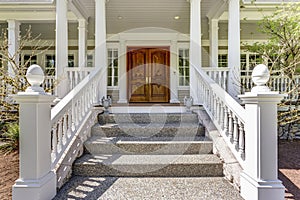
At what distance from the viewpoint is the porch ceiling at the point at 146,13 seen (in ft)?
23.0

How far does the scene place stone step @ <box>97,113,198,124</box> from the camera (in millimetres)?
4969

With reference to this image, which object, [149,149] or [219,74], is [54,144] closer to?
[149,149]

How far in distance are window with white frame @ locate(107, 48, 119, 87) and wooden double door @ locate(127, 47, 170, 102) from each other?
0.43 m

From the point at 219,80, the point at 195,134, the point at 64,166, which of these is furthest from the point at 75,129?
the point at 219,80

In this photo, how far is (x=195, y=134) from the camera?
4.45m

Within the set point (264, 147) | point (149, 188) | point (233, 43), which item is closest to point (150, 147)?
point (149, 188)

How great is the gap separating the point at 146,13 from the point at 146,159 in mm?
5319

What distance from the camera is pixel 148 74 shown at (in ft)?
30.6

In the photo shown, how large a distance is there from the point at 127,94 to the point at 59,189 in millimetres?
6272

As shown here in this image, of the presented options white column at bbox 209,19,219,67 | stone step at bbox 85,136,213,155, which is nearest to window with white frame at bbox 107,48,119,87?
white column at bbox 209,19,219,67

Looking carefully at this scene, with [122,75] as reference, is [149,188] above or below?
below

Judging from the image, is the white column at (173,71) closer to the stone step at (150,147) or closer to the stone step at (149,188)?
the stone step at (150,147)

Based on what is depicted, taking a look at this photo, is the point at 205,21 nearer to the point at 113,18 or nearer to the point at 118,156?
the point at 113,18

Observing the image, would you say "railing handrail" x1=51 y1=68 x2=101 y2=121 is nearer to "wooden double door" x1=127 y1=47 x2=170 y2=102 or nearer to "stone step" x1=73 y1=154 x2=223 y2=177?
"stone step" x1=73 y1=154 x2=223 y2=177
